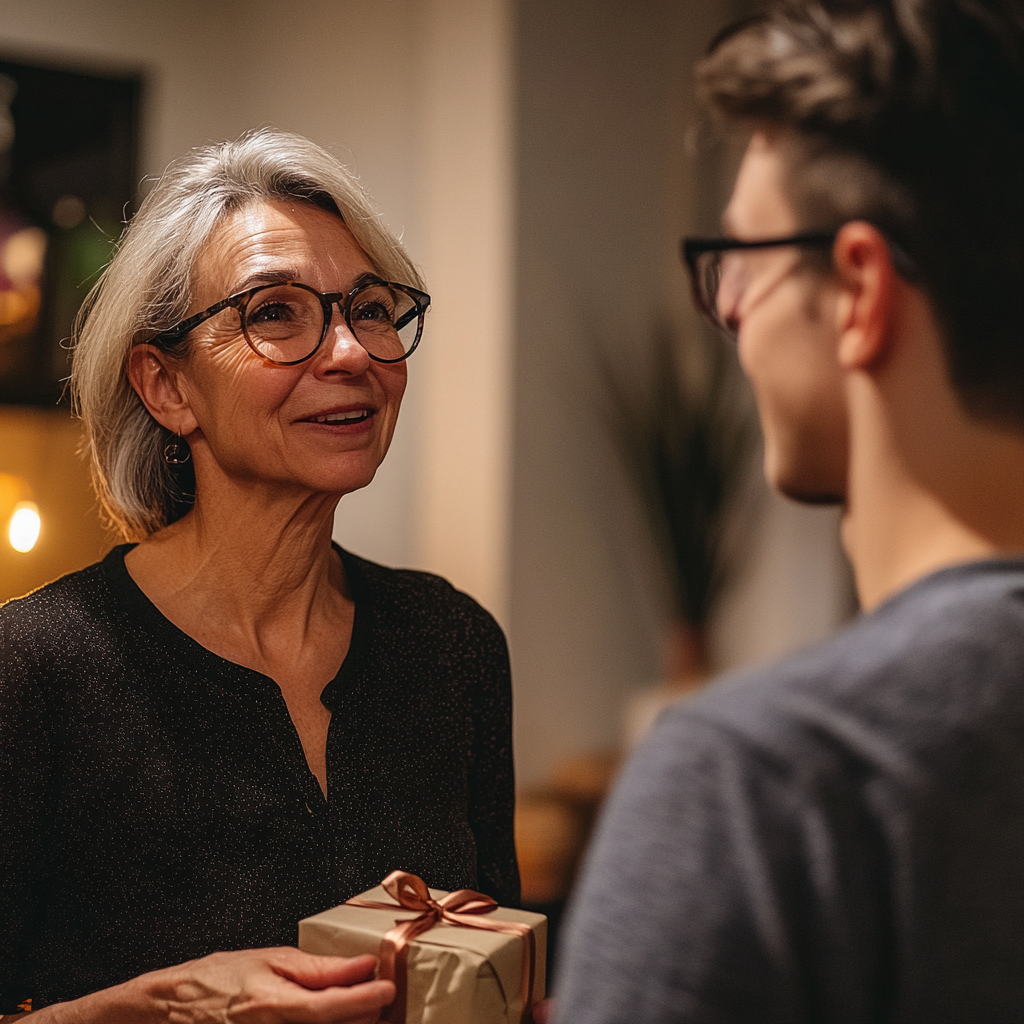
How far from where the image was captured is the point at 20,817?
122 cm

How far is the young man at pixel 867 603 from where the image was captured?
538 millimetres

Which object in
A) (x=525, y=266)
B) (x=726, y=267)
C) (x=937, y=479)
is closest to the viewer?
(x=937, y=479)

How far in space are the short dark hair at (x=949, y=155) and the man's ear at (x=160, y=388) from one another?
0.98m

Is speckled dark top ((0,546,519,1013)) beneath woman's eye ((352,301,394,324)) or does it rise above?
beneath

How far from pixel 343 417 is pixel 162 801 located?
0.48 metres

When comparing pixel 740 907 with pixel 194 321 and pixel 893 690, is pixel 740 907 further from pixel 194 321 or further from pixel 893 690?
pixel 194 321

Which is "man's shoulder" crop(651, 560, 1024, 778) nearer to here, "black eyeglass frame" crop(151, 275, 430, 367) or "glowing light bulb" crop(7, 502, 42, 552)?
"black eyeglass frame" crop(151, 275, 430, 367)

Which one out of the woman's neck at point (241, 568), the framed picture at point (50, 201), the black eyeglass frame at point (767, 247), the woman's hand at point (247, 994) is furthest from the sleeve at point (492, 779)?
the framed picture at point (50, 201)

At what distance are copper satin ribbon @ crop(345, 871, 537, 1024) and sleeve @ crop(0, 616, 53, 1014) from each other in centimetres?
38

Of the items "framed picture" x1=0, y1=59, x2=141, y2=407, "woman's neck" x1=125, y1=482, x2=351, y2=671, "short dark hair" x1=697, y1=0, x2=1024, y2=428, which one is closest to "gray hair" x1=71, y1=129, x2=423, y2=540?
"woman's neck" x1=125, y1=482, x2=351, y2=671

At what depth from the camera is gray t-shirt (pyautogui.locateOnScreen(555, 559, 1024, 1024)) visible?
0.53 metres

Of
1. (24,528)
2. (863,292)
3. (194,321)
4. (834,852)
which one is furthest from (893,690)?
(24,528)

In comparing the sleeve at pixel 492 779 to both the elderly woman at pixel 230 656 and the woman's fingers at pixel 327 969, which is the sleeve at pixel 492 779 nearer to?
the elderly woman at pixel 230 656

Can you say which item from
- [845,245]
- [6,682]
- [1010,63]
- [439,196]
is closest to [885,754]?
[845,245]
